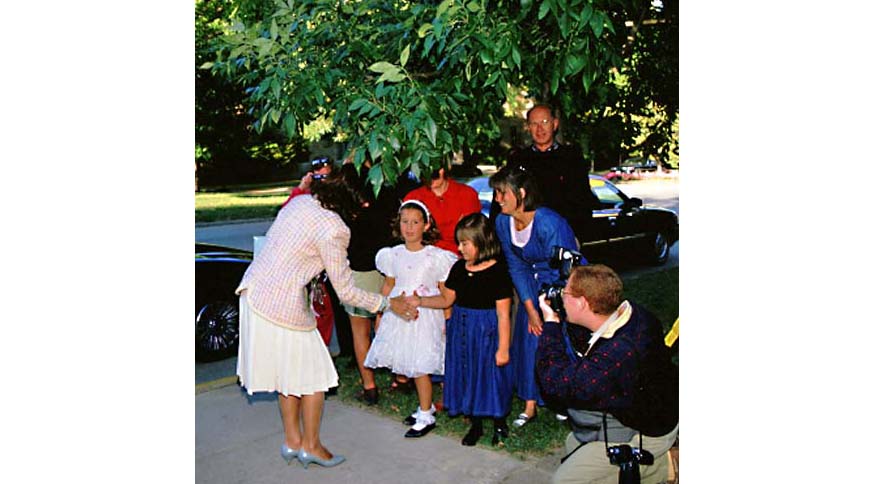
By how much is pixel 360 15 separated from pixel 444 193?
6.96 feet

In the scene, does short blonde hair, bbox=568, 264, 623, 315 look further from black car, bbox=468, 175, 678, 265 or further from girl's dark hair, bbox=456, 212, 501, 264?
black car, bbox=468, 175, 678, 265

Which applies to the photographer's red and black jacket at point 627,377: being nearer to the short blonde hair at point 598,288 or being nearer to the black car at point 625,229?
the short blonde hair at point 598,288

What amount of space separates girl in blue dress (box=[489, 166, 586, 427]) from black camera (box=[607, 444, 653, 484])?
1.81 metres

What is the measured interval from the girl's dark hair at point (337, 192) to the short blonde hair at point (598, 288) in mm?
1714

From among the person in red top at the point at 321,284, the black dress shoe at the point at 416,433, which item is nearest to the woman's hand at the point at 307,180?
the person in red top at the point at 321,284

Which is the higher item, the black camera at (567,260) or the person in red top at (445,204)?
the person in red top at (445,204)

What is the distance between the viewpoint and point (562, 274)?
4289 millimetres

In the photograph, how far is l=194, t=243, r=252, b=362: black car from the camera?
291 inches

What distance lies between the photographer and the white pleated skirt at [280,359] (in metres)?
4.75

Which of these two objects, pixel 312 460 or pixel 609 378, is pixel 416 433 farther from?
pixel 609 378

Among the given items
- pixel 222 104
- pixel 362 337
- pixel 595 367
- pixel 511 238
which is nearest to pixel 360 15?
pixel 511 238

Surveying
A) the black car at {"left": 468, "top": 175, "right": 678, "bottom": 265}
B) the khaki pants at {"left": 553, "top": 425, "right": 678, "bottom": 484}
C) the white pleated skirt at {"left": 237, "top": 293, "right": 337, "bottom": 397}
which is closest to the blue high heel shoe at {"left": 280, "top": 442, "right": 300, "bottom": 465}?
the white pleated skirt at {"left": 237, "top": 293, "right": 337, "bottom": 397}
